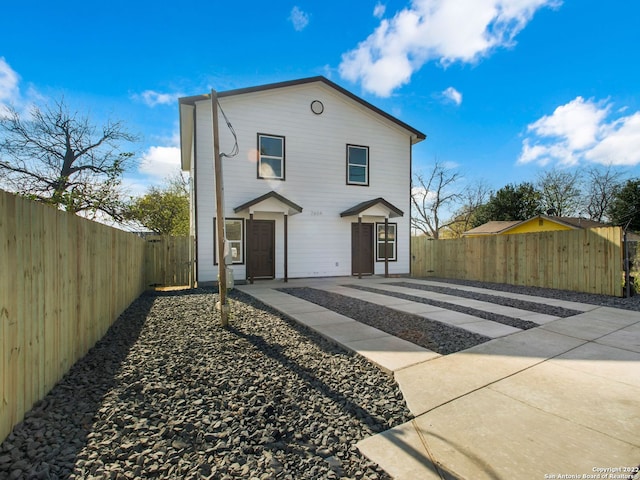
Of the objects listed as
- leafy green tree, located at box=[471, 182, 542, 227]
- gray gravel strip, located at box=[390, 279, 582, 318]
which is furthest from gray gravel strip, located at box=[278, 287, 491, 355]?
leafy green tree, located at box=[471, 182, 542, 227]

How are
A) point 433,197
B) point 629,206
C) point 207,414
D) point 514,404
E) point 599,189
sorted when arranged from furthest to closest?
1. point 433,197
2. point 599,189
3. point 629,206
4. point 514,404
5. point 207,414

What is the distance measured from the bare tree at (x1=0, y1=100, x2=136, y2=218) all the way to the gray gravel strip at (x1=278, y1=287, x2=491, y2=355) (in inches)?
447

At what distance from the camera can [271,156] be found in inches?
474

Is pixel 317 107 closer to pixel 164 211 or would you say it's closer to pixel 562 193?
pixel 164 211

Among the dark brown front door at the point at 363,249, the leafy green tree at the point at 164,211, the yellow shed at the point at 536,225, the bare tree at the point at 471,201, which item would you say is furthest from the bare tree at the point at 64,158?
the bare tree at the point at 471,201

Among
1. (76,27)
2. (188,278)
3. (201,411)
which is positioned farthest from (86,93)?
(201,411)

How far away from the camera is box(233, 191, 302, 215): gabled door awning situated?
11.0 metres

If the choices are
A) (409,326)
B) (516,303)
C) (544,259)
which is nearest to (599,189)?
(544,259)

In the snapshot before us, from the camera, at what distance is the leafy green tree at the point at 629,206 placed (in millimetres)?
23484

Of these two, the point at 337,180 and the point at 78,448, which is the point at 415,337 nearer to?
the point at 78,448

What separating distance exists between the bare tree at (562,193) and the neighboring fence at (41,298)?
37.2 m

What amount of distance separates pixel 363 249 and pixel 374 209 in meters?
1.83

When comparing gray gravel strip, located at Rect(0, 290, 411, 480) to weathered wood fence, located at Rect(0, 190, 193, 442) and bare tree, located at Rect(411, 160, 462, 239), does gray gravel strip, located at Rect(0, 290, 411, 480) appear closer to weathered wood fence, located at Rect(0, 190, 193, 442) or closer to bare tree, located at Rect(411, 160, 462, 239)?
weathered wood fence, located at Rect(0, 190, 193, 442)

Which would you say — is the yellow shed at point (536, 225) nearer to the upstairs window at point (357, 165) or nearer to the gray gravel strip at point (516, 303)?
the upstairs window at point (357, 165)
